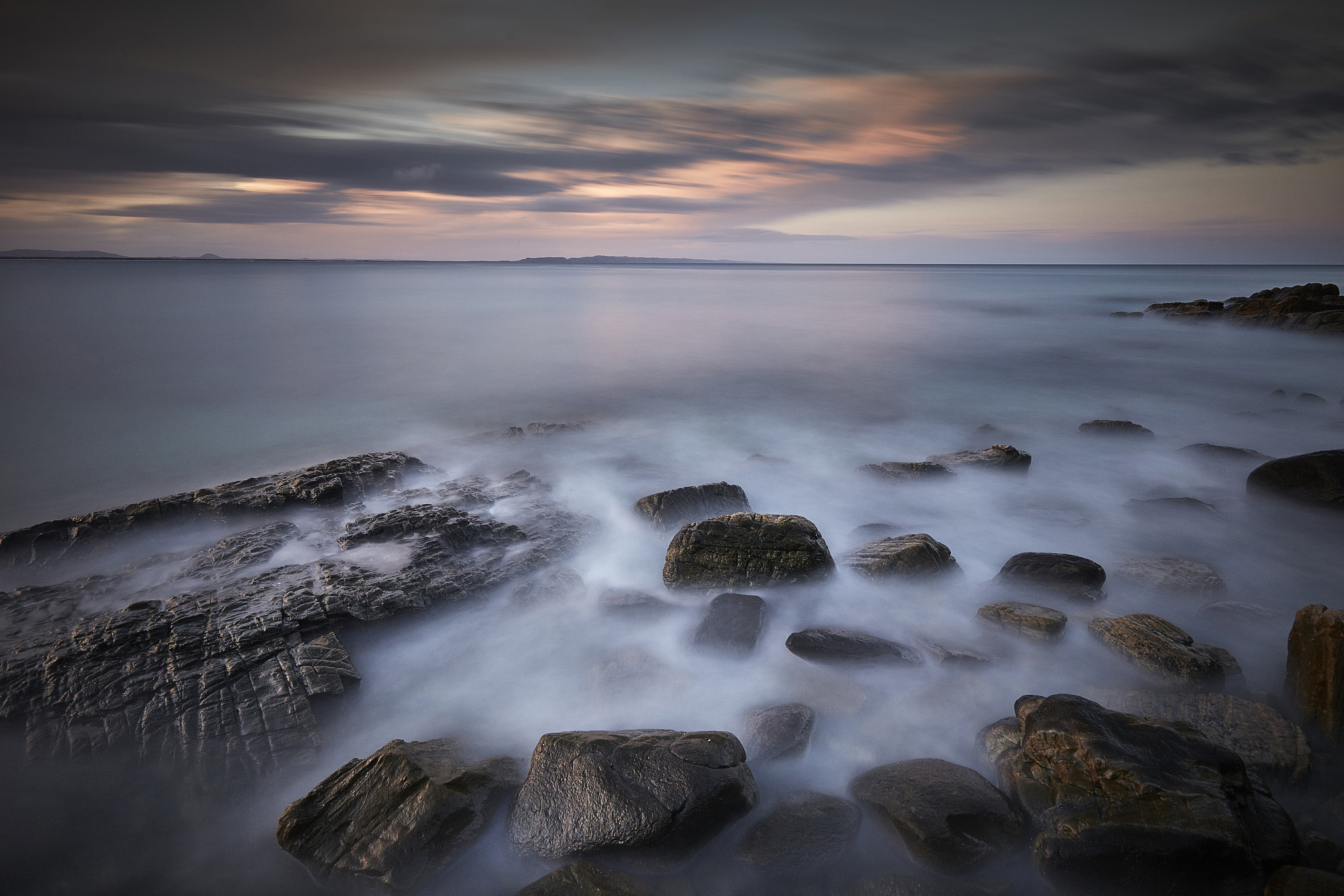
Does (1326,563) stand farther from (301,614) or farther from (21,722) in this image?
(21,722)

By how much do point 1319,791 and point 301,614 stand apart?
581cm

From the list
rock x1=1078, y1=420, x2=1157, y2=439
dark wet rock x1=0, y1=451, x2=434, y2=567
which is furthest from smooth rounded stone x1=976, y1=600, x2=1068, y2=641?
rock x1=1078, y1=420, x2=1157, y2=439

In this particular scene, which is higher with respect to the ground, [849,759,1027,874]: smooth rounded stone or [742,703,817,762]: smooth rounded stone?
[849,759,1027,874]: smooth rounded stone

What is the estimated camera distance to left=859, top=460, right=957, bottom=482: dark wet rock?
302 inches

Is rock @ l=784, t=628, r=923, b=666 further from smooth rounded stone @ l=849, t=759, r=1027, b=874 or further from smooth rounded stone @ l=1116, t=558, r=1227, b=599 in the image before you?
smooth rounded stone @ l=1116, t=558, r=1227, b=599

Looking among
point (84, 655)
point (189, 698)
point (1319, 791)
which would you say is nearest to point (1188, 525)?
point (1319, 791)

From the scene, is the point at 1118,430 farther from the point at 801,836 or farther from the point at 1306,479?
the point at 801,836

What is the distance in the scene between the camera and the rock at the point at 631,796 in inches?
110

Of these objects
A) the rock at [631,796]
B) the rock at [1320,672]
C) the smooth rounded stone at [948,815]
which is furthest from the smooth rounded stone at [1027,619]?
the rock at [631,796]

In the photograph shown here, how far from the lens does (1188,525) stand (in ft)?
20.9

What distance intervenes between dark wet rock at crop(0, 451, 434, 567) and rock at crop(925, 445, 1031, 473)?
22.5 ft

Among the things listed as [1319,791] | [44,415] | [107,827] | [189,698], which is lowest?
[44,415]

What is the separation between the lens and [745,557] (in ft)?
16.4

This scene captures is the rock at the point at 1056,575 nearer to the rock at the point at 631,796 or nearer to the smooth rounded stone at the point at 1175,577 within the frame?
the smooth rounded stone at the point at 1175,577
